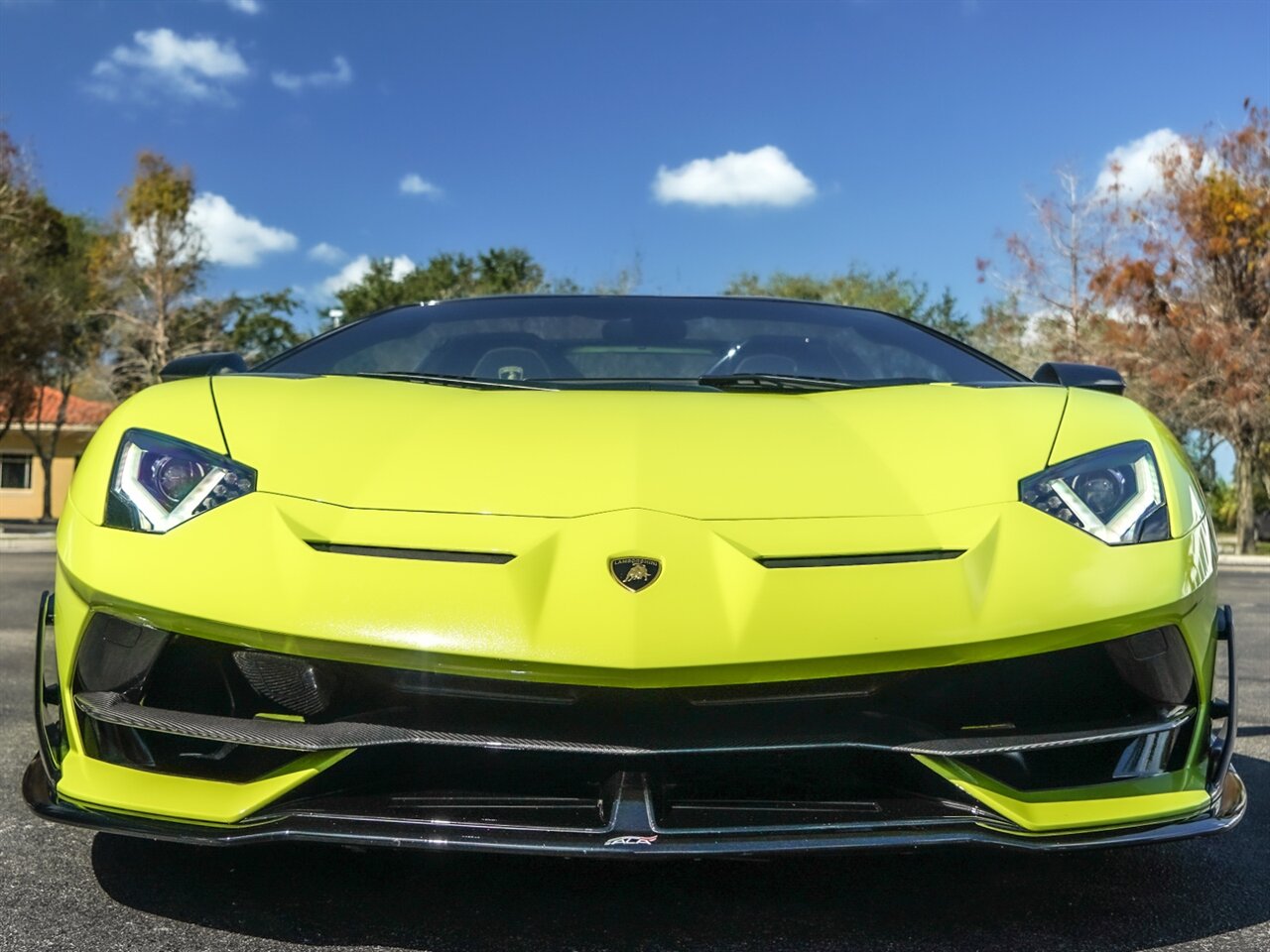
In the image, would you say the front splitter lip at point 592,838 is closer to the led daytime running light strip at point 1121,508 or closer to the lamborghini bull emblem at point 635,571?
the lamborghini bull emblem at point 635,571

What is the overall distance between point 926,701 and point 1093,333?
1061 inches

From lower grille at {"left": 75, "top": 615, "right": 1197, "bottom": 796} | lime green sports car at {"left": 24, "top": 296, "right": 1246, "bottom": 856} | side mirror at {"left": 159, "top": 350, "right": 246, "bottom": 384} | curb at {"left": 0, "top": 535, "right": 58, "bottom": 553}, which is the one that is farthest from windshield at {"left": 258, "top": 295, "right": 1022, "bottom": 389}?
curb at {"left": 0, "top": 535, "right": 58, "bottom": 553}

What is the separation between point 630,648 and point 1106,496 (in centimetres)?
89

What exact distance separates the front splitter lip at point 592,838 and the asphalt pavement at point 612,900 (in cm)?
11

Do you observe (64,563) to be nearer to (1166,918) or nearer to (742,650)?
(742,650)

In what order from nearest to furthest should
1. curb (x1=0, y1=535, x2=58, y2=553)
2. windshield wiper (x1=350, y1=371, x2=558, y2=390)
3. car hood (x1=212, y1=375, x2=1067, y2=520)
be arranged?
car hood (x1=212, y1=375, x2=1067, y2=520)
windshield wiper (x1=350, y1=371, x2=558, y2=390)
curb (x1=0, y1=535, x2=58, y2=553)

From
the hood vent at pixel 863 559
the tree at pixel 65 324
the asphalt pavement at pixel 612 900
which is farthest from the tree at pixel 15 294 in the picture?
the hood vent at pixel 863 559

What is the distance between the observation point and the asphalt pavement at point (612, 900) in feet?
5.82

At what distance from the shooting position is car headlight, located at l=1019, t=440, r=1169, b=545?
1.88 metres

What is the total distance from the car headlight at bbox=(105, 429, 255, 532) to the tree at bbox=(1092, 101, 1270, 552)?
24759mm

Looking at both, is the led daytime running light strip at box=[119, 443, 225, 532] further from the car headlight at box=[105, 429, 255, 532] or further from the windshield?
the windshield

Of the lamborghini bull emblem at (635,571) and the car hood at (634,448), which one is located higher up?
the car hood at (634,448)

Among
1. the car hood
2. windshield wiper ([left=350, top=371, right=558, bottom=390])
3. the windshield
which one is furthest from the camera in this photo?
the windshield

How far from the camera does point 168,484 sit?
1.92 metres
